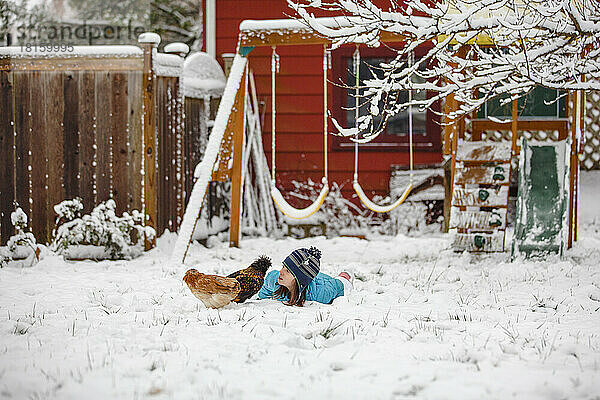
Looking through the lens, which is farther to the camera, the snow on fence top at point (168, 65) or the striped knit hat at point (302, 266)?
the snow on fence top at point (168, 65)

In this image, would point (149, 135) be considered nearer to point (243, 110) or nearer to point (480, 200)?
point (243, 110)

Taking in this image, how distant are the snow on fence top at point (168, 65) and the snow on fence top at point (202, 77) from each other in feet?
1.54

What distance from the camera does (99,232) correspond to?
22.7ft

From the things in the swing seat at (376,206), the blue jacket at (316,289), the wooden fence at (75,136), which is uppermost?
the wooden fence at (75,136)

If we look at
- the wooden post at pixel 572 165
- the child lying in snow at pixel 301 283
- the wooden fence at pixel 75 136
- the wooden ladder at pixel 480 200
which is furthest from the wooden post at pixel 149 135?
the wooden post at pixel 572 165

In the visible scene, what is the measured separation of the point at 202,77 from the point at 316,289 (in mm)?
4820

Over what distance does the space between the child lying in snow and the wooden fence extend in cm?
287

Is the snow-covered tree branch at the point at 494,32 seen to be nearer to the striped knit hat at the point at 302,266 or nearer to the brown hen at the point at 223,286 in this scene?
the striped knit hat at the point at 302,266

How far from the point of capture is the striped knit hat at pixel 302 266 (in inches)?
177

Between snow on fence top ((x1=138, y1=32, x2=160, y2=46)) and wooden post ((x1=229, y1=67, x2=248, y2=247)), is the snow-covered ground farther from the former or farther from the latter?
snow on fence top ((x1=138, y1=32, x2=160, y2=46))

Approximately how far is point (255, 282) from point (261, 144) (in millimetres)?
4940

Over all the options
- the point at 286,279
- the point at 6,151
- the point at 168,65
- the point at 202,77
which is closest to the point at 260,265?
the point at 286,279

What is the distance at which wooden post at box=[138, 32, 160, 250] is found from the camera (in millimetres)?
7047

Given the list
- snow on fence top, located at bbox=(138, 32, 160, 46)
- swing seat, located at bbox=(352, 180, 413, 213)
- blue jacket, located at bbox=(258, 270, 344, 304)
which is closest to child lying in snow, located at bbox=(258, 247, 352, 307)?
blue jacket, located at bbox=(258, 270, 344, 304)
